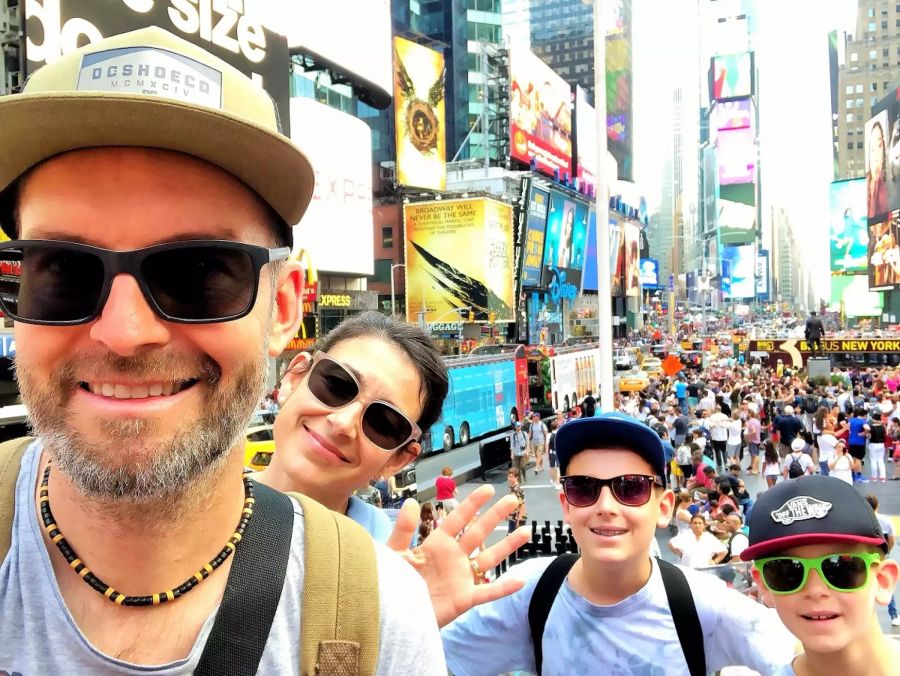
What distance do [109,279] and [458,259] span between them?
43304 millimetres

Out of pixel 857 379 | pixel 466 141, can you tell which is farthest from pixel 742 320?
pixel 857 379

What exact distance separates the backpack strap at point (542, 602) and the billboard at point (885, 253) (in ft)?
196

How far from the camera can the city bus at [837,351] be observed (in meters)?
33.5

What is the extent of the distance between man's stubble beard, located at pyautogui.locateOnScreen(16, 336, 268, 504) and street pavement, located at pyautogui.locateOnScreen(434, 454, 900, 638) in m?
9.30

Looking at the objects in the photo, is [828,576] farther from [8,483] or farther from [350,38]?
[350,38]

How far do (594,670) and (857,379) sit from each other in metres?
29.8

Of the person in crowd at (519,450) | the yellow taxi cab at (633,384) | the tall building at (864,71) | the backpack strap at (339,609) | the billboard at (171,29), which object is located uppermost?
the tall building at (864,71)

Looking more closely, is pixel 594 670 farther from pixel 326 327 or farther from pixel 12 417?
pixel 326 327

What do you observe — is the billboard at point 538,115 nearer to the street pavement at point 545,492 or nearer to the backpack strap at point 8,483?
the street pavement at point 545,492

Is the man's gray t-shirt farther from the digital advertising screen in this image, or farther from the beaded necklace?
the digital advertising screen

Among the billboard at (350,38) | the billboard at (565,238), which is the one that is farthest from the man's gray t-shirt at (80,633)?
the billboard at (565,238)

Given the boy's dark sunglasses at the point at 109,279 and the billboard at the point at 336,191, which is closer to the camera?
the boy's dark sunglasses at the point at 109,279

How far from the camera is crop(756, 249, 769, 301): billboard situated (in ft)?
554

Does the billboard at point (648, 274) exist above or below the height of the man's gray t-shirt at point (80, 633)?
above
